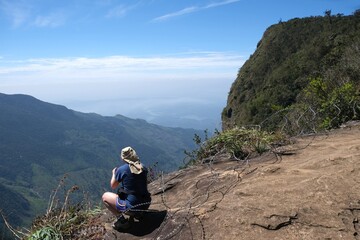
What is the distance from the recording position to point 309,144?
10.7m

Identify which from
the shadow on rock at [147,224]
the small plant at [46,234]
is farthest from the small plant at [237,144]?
the small plant at [46,234]

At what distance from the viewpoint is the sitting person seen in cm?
719

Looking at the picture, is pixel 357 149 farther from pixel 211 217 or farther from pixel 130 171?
pixel 130 171

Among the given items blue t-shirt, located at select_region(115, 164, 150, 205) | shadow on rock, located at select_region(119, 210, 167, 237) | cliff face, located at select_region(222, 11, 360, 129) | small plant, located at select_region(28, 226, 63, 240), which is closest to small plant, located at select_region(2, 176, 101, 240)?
small plant, located at select_region(28, 226, 63, 240)

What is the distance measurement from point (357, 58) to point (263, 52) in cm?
5095

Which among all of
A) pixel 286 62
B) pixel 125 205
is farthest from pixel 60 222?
pixel 286 62

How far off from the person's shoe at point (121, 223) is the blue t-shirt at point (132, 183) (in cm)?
46

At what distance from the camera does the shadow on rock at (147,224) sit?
7.17 m

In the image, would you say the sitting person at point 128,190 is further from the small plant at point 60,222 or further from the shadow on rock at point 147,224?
the small plant at point 60,222

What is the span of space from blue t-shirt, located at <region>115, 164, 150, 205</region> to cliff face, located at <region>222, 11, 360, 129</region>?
29040 millimetres

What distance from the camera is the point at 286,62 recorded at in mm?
56781

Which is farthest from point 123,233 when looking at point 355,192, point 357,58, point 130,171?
point 357,58

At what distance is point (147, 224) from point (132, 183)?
0.97 m

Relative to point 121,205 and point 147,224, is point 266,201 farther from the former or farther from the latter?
point 121,205
